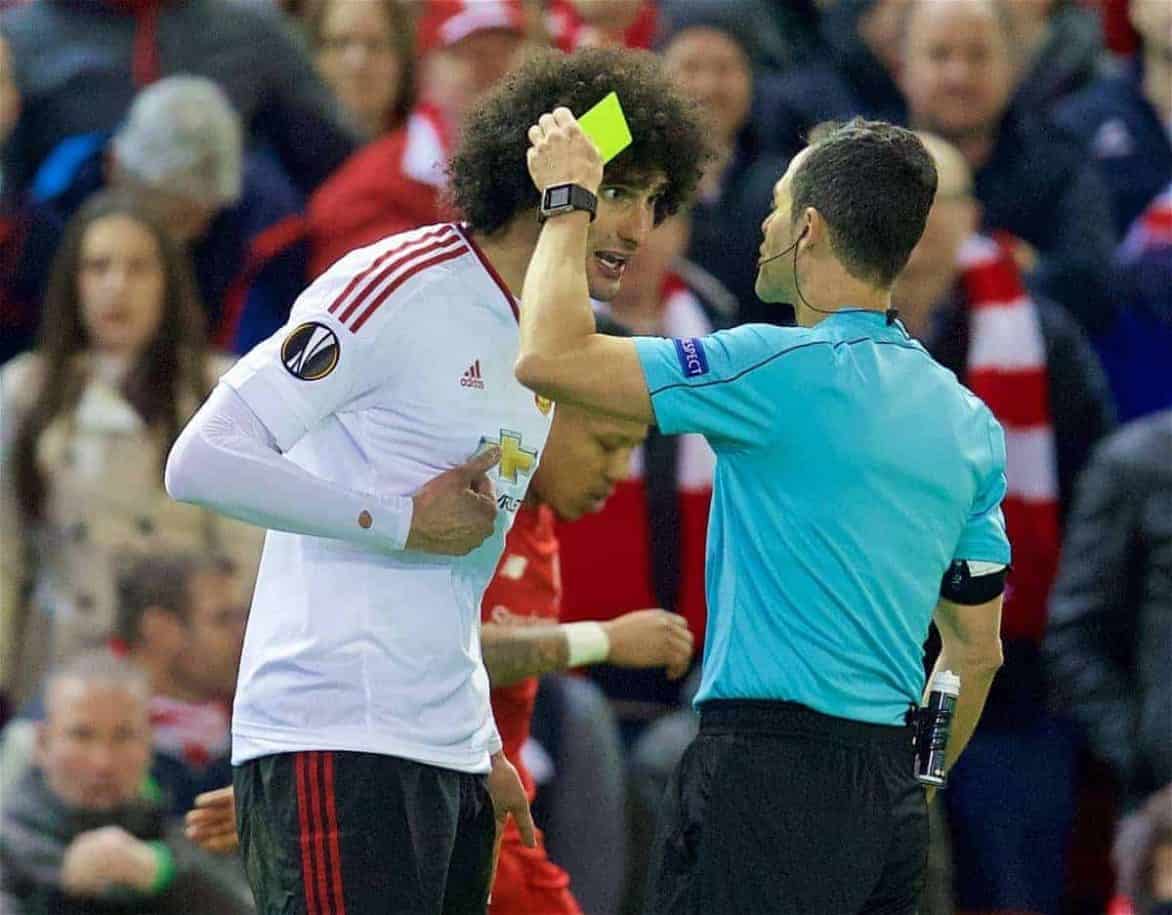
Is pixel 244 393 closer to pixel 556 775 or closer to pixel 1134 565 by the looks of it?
pixel 556 775

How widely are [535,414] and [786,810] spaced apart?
74 centimetres

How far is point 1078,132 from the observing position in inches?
292

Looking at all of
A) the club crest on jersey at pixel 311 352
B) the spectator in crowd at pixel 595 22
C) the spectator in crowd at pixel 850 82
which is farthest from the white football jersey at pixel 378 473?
the spectator in crowd at pixel 595 22

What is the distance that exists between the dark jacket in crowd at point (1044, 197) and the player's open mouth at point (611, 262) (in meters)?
3.26

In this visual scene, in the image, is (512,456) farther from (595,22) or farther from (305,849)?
(595,22)

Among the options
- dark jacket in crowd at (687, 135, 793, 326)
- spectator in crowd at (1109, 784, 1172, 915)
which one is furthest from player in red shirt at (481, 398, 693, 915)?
dark jacket in crowd at (687, 135, 793, 326)

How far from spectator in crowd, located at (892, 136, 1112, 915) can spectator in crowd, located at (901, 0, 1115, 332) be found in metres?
0.27

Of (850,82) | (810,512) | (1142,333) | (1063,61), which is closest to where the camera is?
(810,512)

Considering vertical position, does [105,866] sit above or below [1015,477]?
below

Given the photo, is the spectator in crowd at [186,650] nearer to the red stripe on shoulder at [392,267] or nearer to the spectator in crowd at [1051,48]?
the red stripe on shoulder at [392,267]

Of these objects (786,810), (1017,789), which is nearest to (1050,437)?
(1017,789)

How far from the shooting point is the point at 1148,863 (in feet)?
18.4

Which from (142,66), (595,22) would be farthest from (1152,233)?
(142,66)

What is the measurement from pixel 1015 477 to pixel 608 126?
9.82 ft
